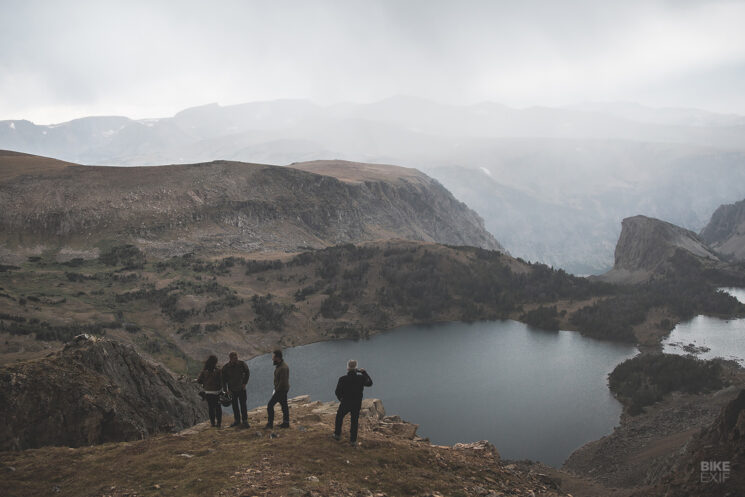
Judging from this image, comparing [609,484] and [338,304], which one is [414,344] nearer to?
[338,304]

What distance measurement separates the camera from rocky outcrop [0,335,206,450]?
21297 millimetres

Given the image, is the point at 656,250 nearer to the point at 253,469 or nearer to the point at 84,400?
the point at 84,400

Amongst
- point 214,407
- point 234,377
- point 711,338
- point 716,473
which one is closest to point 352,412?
point 234,377

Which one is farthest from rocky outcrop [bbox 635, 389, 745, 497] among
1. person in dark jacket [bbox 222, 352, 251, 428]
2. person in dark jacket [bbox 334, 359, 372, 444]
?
person in dark jacket [bbox 222, 352, 251, 428]

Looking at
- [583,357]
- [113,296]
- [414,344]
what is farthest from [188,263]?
[583,357]

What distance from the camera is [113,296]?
10956 centimetres

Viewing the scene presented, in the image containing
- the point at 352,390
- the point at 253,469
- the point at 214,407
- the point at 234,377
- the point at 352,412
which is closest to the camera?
the point at 253,469

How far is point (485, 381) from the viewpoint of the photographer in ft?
285

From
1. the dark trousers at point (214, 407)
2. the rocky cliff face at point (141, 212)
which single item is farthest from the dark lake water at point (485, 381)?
the rocky cliff face at point (141, 212)

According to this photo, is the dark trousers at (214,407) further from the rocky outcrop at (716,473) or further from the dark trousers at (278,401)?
the rocky outcrop at (716,473)

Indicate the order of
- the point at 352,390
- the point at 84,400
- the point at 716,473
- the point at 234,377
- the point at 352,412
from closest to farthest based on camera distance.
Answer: the point at 352,390 → the point at 352,412 → the point at 716,473 → the point at 234,377 → the point at 84,400

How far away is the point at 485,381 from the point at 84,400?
74371mm

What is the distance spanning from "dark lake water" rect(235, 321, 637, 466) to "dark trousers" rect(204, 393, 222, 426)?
154ft

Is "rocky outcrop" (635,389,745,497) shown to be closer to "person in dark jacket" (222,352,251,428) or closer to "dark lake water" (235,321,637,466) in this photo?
"person in dark jacket" (222,352,251,428)
